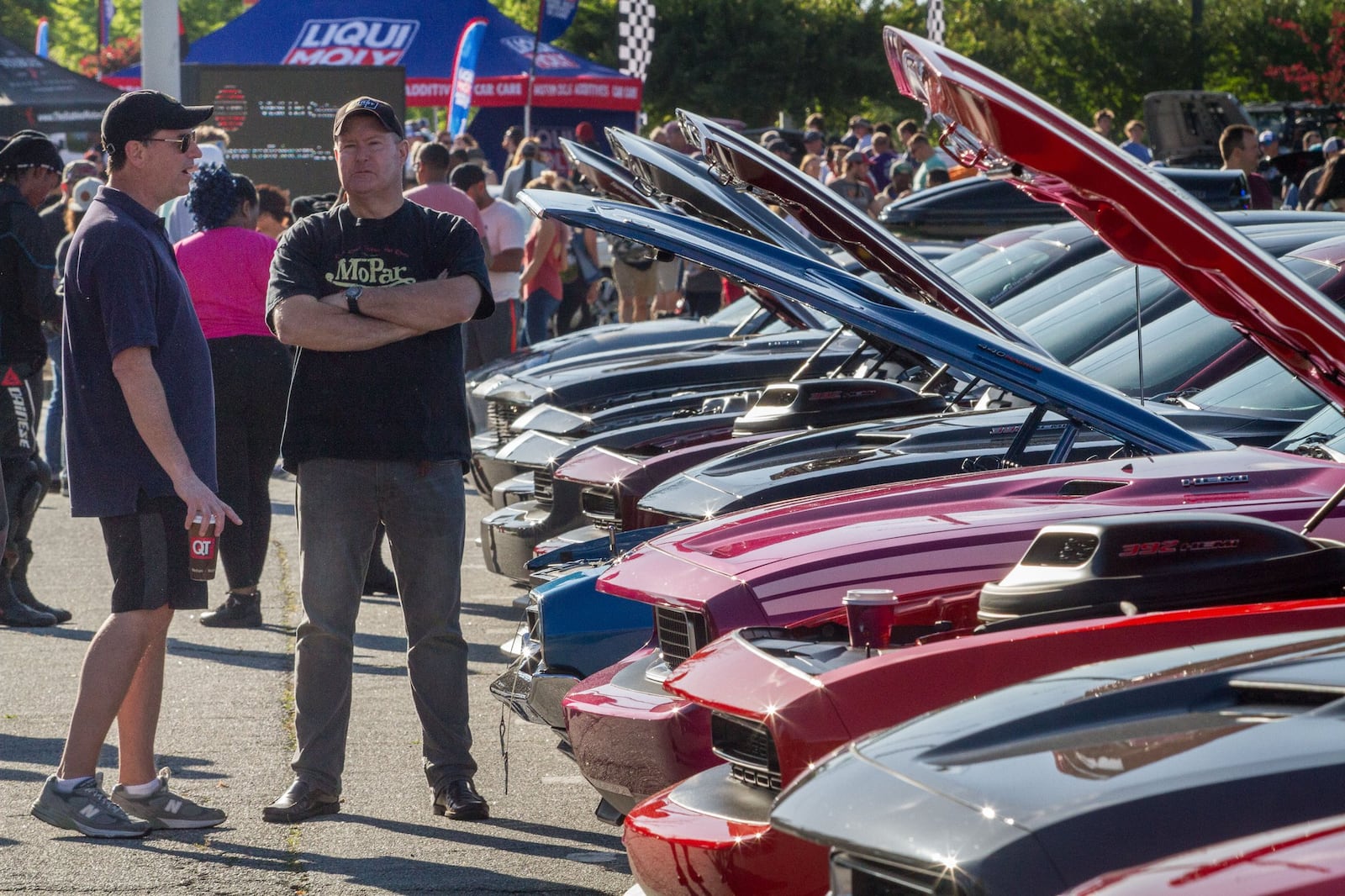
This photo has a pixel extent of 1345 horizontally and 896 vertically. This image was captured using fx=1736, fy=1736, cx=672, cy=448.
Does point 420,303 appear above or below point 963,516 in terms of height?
above

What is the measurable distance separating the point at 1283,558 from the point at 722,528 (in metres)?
1.40

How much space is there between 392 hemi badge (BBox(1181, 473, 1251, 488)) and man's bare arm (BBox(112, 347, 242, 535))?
253 centimetres

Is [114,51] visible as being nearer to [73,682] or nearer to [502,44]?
[502,44]

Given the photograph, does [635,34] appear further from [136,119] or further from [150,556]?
[150,556]

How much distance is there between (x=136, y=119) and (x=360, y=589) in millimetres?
1467

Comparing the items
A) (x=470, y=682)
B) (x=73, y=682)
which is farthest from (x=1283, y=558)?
(x=73, y=682)

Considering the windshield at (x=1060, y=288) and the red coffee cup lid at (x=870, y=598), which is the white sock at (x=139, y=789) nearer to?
the red coffee cup lid at (x=870, y=598)

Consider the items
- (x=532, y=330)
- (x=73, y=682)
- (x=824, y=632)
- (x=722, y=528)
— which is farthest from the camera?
(x=532, y=330)

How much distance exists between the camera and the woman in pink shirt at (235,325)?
7.48 metres

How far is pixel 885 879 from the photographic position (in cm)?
223

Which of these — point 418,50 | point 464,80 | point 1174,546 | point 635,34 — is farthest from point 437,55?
point 1174,546

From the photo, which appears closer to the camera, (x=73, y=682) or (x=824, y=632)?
(x=824, y=632)

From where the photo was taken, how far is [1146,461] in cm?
444

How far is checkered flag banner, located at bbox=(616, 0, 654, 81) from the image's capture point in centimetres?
3095
